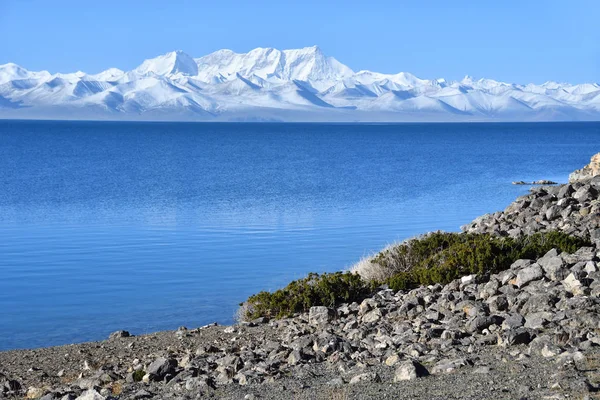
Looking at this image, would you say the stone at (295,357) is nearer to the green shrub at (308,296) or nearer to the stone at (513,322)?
the stone at (513,322)

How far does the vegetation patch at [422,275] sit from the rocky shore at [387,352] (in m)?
0.34

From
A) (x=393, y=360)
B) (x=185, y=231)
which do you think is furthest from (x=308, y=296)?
(x=185, y=231)

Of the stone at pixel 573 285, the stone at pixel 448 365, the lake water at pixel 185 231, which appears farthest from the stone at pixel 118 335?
the stone at pixel 573 285

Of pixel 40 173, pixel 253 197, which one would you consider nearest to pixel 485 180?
pixel 253 197

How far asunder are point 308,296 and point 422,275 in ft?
5.91

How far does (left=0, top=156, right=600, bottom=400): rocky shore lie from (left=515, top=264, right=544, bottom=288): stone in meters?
0.02

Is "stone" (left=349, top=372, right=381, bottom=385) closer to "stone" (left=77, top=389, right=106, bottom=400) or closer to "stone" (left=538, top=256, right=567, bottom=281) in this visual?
"stone" (left=77, top=389, right=106, bottom=400)

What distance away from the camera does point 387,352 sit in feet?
32.6

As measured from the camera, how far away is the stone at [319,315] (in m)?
12.6

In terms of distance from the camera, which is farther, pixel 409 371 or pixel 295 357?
pixel 295 357

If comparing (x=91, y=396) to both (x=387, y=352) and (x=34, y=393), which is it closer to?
(x=34, y=393)

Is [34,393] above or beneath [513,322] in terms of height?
beneath

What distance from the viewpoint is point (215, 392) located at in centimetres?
875

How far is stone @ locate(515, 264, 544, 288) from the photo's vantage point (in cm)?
1209
